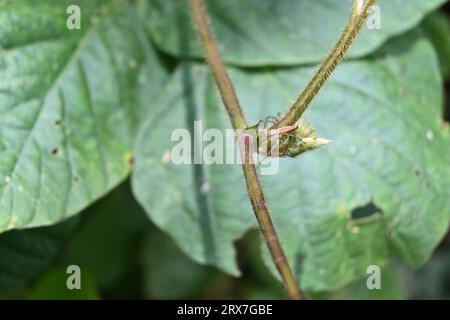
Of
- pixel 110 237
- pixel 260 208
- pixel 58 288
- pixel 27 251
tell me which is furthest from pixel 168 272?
pixel 260 208

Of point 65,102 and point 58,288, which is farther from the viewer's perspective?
point 58,288

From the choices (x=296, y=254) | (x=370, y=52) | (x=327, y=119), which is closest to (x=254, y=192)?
(x=296, y=254)

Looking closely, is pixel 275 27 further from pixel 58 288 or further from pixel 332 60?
pixel 58 288

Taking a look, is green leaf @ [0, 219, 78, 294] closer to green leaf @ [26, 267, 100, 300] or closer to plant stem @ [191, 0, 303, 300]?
green leaf @ [26, 267, 100, 300]

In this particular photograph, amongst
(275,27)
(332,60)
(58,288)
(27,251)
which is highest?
(275,27)

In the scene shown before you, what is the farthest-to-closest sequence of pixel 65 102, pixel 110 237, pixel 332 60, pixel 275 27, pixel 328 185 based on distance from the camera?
pixel 110 237 → pixel 275 27 → pixel 328 185 → pixel 65 102 → pixel 332 60

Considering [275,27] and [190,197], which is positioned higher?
[275,27]
